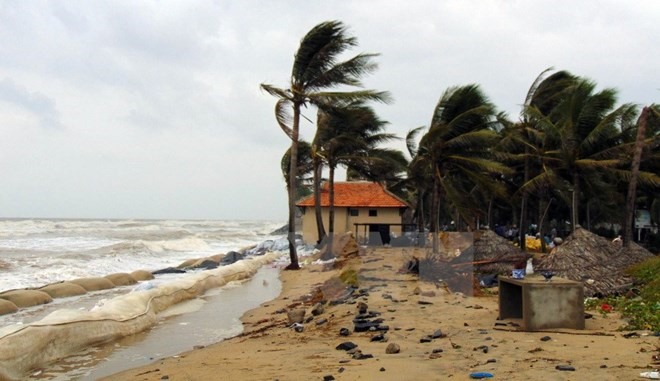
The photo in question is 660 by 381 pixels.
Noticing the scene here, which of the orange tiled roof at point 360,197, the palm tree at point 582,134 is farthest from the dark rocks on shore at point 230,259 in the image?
the palm tree at point 582,134

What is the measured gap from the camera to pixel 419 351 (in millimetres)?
7094

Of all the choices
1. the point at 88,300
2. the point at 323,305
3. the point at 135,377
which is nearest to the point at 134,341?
the point at 135,377

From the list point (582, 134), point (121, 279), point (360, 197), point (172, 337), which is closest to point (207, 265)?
point (121, 279)

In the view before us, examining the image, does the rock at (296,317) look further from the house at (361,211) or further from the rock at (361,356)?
the house at (361,211)

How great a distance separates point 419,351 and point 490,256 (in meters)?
9.74

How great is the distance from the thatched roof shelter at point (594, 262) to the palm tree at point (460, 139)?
5.59 meters

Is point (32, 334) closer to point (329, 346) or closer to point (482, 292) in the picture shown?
point (329, 346)

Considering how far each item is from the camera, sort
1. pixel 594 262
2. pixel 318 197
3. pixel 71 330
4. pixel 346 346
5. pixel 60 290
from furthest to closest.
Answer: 1. pixel 318 197
2. pixel 60 290
3. pixel 594 262
4. pixel 71 330
5. pixel 346 346

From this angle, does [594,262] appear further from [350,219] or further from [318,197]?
[350,219]

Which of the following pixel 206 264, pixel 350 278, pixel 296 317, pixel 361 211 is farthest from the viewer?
pixel 361 211

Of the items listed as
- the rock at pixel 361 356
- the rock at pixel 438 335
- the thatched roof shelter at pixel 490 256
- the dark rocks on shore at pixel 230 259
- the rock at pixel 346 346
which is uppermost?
the thatched roof shelter at pixel 490 256

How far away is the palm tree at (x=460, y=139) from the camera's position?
19.2 meters

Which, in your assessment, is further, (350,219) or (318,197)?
(350,219)

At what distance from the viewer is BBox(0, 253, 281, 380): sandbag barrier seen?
7.68 m
